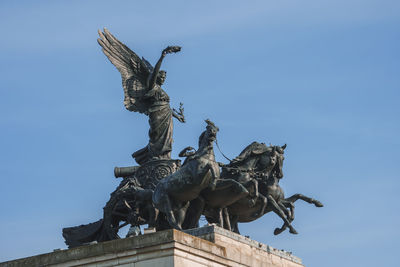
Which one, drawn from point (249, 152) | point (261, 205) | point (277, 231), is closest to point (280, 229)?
point (277, 231)

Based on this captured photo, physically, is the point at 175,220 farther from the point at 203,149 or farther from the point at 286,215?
the point at 286,215

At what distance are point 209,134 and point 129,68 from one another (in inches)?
192

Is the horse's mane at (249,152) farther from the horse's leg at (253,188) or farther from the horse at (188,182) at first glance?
the horse at (188,182)

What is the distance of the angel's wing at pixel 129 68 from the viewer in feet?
75.5

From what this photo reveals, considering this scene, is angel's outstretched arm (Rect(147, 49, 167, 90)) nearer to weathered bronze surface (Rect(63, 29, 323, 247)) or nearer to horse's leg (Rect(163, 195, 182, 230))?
weathered bronze surface (Rect(63, 29, 323, 247))

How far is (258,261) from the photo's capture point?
762 inches

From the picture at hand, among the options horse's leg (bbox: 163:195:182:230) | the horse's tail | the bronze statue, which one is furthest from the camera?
the horse's tail

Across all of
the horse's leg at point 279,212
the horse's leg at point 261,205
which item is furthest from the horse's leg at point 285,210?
the horse's leg at point 261,205

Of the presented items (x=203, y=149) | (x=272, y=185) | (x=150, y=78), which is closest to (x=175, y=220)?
(x=203, y=149)

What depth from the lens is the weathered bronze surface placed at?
1911cm

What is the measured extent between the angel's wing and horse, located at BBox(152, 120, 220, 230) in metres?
3.98

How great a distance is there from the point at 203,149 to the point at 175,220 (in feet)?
4.70

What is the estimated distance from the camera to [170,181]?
62.5 ft

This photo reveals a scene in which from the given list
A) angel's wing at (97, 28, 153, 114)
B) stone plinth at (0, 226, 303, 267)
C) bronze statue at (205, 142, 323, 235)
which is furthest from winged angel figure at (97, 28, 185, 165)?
stone plinth at (0, 226, 303, 267)
